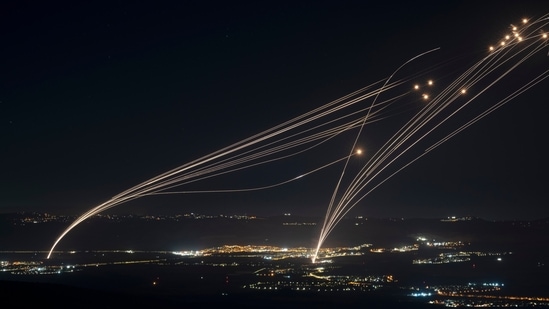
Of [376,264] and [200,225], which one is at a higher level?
[200,225]

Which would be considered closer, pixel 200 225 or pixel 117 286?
pixel 117 286

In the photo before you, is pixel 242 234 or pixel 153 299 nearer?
pixel 153 299

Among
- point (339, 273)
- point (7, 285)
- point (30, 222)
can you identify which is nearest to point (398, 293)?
point (339, 273)

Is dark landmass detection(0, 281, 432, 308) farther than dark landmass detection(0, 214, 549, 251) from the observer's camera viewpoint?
No

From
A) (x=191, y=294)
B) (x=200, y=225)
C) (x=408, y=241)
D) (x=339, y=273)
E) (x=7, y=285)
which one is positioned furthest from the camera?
(x=200, y=225)

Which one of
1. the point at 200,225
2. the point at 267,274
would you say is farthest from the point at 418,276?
the point at 200,225

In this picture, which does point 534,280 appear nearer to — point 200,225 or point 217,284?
point 217,284

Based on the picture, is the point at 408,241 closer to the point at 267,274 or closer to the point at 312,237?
the point at 312,237

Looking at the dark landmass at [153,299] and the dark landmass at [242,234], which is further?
the dark landmass at [242,234]

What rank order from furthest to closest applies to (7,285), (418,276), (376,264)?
1. (376,264)
2. (418,276)
3. (7,285)
